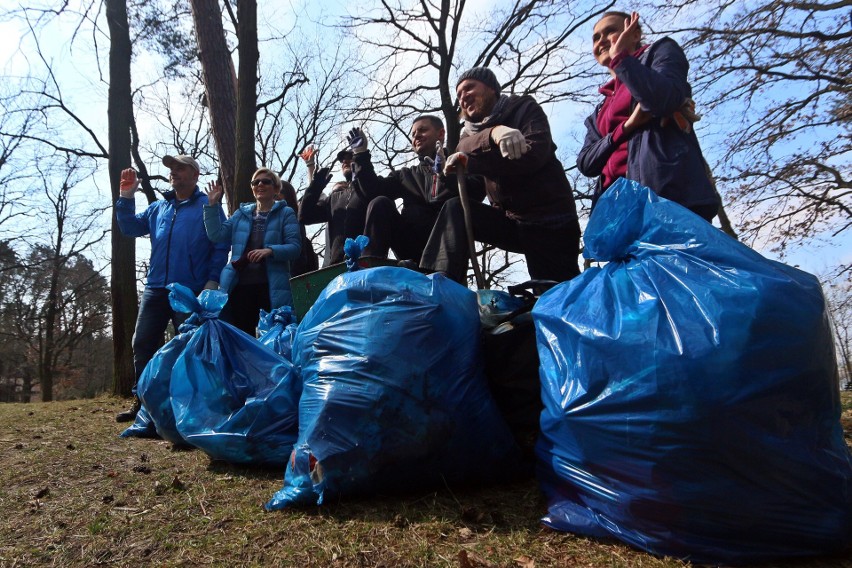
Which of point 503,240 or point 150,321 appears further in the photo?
point 150,321

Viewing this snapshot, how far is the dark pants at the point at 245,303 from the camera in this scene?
365 cm

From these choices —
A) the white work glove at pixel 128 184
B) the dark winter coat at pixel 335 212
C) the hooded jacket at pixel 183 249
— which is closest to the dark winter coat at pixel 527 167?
the dark winter coat at pixel 335 212

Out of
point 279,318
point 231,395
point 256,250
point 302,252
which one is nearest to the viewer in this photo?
point 231,395

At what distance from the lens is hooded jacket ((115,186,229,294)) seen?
3689 millimetres

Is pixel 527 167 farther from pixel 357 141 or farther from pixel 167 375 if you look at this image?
pixel 167 375

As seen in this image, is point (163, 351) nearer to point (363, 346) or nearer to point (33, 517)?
point (33, 517)

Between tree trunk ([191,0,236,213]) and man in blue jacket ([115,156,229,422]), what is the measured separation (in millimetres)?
1462

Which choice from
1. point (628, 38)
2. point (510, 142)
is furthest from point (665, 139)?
point (510, 142)

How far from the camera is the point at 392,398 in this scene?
1.60 m

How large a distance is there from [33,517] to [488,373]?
1.56 metres

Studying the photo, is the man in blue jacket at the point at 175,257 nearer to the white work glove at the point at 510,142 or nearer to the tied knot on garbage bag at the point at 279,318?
the tied knot on garbage bag at the point at 279,318

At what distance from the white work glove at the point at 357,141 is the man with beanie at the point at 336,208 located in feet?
0.49

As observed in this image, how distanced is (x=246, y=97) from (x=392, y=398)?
439cm

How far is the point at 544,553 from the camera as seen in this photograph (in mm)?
1327
